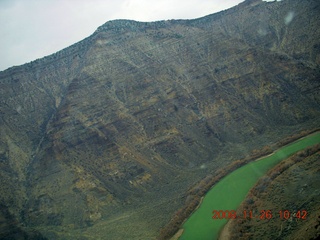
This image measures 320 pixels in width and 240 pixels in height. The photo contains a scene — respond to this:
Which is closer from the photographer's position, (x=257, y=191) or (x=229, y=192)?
(x=257, y=191)

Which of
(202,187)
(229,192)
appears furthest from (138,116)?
(229,192)

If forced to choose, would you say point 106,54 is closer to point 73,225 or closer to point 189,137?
point 189,137

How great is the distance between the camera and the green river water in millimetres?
32875

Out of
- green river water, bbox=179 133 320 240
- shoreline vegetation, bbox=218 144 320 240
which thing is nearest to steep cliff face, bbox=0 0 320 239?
→ green river water, bbox=179 133 320 240

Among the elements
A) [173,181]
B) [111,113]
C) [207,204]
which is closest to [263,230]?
[207,204]

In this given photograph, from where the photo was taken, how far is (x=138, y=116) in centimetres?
5891

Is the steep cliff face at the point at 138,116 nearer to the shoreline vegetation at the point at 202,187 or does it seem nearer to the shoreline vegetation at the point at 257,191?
the shoreline vegetation at the point at 202,187
